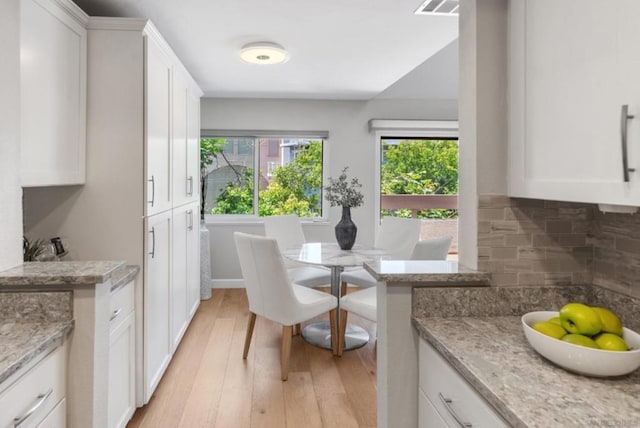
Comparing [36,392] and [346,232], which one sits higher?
[346,232]

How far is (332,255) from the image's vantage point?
3238mm

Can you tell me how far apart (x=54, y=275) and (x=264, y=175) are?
380 cm

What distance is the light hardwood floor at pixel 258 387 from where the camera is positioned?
2234 mm

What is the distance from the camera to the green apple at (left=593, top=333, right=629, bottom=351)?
928mm

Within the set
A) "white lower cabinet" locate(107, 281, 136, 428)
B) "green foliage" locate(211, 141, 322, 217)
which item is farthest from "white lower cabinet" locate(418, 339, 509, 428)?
"green foliage" locate(211, 141, 322, 217)

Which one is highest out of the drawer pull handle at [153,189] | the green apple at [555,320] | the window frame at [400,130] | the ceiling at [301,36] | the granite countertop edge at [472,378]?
the ceiling at [301,36]

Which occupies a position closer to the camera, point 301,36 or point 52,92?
point 52,92

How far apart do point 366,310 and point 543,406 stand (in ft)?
6.71

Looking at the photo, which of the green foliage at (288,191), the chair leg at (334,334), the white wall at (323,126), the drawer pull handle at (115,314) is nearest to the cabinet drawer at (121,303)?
the drawer pull handle at (115,314)

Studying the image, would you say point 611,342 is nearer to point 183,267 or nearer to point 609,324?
point 609,324

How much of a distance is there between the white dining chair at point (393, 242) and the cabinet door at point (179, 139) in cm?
147

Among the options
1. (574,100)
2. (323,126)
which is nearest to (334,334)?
(574,100)

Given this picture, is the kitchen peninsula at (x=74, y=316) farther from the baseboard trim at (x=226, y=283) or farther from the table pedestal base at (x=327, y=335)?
the baseboard trim at (x=226, y=283)

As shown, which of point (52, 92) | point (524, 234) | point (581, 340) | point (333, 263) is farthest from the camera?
point (333, 263)
